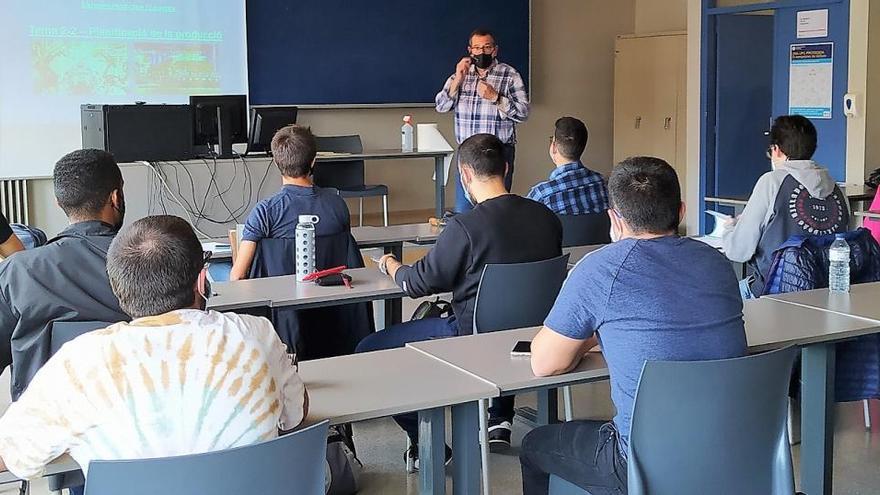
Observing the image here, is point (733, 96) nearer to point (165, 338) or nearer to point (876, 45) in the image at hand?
point (876, 45)

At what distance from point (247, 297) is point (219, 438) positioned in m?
1.68

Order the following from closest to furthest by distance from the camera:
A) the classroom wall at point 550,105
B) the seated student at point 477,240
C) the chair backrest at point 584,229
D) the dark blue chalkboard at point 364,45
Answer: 1. the seated student at point 477,240
2. the chair backrest at point 584,229
3. the dark blue chalkboard at point 364,45
4. the classroom wall at point 550,105

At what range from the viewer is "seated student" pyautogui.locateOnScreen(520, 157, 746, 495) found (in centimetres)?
216

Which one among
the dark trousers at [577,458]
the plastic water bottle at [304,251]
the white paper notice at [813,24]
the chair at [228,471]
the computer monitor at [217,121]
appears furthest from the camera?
the computer monitor at [217,121]

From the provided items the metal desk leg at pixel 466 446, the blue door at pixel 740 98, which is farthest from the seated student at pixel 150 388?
the blue door at pixel 740 98

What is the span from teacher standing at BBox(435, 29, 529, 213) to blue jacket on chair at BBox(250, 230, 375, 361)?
8.53 feet

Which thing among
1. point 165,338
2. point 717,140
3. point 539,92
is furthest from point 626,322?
point 539,92

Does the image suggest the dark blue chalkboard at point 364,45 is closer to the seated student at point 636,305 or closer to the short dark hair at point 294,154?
the short dark hair at point 294,154

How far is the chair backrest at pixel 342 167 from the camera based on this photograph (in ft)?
27.8

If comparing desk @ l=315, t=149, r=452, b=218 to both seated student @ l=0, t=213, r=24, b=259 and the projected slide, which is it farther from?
seated student @ l=0, t=213, r=24, b=259

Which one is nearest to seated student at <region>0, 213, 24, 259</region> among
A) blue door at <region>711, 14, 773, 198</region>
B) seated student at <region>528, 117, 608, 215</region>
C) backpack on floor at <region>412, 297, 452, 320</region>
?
backpack on floor at <region>412, 297, 452, 320</region>

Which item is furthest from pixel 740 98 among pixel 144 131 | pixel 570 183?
pixel 144 131

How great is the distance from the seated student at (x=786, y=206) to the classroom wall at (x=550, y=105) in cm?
578

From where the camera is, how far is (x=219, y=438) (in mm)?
1709
